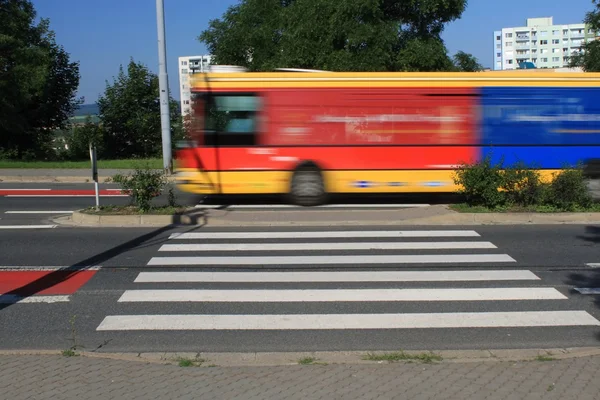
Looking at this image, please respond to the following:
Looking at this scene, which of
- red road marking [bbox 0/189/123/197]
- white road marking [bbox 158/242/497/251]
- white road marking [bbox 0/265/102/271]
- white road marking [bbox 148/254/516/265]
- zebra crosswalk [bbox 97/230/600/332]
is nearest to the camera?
zebra crosswalk [bbox 97/230/600/332]

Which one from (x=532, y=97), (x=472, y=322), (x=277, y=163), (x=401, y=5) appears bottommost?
(x=472, y=322)

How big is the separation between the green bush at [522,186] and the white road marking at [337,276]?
4.53 metres

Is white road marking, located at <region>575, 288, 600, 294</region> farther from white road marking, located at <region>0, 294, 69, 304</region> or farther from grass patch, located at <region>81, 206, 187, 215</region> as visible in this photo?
grass patch, located at <region>81, 206, 187, 215</region>

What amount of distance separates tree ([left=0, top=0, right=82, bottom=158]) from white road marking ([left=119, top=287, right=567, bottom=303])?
25.4m

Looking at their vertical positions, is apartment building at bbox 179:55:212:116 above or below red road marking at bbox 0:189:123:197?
above

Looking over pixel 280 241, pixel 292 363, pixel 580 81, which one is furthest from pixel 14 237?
pixel 580 81

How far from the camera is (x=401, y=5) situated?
30.1 m

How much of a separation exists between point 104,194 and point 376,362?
46.9ft

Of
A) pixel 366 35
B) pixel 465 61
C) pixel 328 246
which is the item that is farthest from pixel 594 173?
pixel 465 61

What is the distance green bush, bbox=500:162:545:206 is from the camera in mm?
12258

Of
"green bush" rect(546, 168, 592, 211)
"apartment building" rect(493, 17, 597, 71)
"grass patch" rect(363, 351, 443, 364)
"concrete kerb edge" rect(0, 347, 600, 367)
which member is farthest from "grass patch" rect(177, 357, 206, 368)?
"apartment building" rect(493, 17, 597, 71)

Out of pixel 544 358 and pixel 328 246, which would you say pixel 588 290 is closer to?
pixel 544 358

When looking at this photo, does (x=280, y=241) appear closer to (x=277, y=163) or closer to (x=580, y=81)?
(x=277, y=163)

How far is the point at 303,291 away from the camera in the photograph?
24.0 feet
